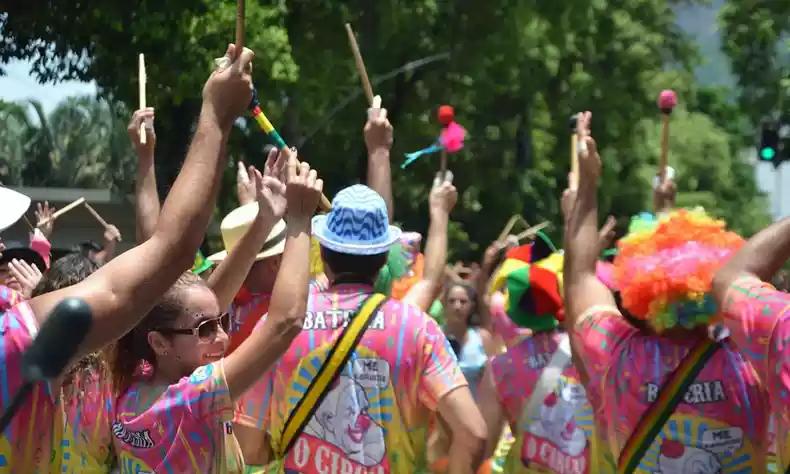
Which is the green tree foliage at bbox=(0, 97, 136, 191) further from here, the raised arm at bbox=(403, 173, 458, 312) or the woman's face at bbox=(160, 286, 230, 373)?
the woman's face at bbox=(160, 286, 230, 373)

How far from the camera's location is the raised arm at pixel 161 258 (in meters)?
2.79

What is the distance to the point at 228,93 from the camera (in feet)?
10.3

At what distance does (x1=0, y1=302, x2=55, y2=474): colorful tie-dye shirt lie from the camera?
282 centimetres

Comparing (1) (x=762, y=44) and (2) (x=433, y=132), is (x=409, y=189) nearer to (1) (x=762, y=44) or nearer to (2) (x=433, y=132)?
(2) (x=433, y=132)

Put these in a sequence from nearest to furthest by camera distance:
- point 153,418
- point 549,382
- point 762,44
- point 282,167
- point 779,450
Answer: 1. point 153,418
2. point 779,450
3. point 282,167
4. point 549,382
5. point 762,44

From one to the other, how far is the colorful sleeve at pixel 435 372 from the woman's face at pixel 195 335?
1.03 meters

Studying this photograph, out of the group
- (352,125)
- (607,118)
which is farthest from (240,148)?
(607,118)

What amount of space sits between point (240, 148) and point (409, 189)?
4846mm

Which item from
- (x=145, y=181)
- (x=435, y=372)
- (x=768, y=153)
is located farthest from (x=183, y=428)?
(x=768, y=153)

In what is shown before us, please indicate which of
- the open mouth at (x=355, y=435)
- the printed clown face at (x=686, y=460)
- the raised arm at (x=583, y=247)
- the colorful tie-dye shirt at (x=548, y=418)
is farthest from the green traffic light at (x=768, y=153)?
the open mouth at (x=355, y=435)

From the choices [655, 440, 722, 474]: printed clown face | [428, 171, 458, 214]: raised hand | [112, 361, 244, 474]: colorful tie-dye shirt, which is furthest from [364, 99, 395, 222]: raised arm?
[112, 361, 244, 474]: colorful tie-dye shirt

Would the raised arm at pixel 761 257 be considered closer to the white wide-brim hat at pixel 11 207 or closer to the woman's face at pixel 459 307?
the white wide-brim hat at pixel 11 207

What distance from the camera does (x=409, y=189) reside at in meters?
26.1

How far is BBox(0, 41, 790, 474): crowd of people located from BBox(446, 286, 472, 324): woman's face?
186 inches
